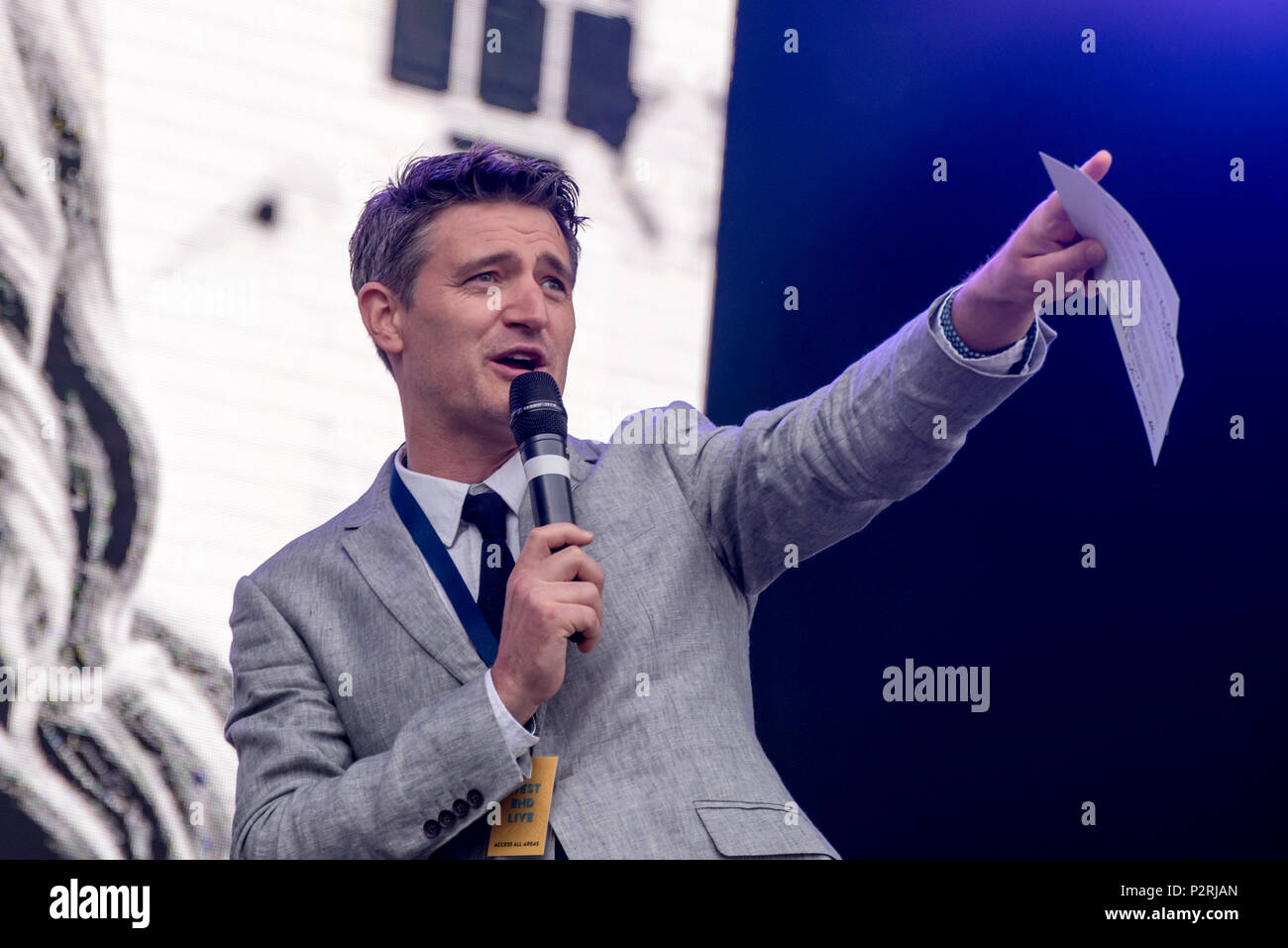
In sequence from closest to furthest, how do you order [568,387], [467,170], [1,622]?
[467,170] → [1,622] → [568,387]

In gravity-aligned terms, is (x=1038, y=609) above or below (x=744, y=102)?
below

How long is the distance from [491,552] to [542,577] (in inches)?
11.7

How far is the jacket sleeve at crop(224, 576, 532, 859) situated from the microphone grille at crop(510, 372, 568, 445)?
0.30 metres

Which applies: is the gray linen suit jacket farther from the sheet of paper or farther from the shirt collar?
the sheet of paper

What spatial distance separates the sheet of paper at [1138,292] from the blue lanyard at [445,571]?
2.55 feet

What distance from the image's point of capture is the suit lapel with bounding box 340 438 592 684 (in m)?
1.55

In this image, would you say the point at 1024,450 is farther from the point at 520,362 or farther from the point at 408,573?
the point at 408,573

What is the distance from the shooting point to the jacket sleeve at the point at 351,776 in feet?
4.57

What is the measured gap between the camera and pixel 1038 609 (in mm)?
2559

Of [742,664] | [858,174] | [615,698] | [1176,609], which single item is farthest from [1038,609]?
[615,698]

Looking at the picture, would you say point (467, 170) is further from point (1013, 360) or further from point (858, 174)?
point (858, 174)

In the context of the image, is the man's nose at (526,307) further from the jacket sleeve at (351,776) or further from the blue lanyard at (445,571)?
the jacket sleeve at (351,776)

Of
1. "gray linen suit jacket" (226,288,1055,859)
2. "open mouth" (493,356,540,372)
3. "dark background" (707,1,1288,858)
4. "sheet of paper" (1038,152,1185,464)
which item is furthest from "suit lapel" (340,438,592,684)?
"dark background" (707,1,1288,858)
